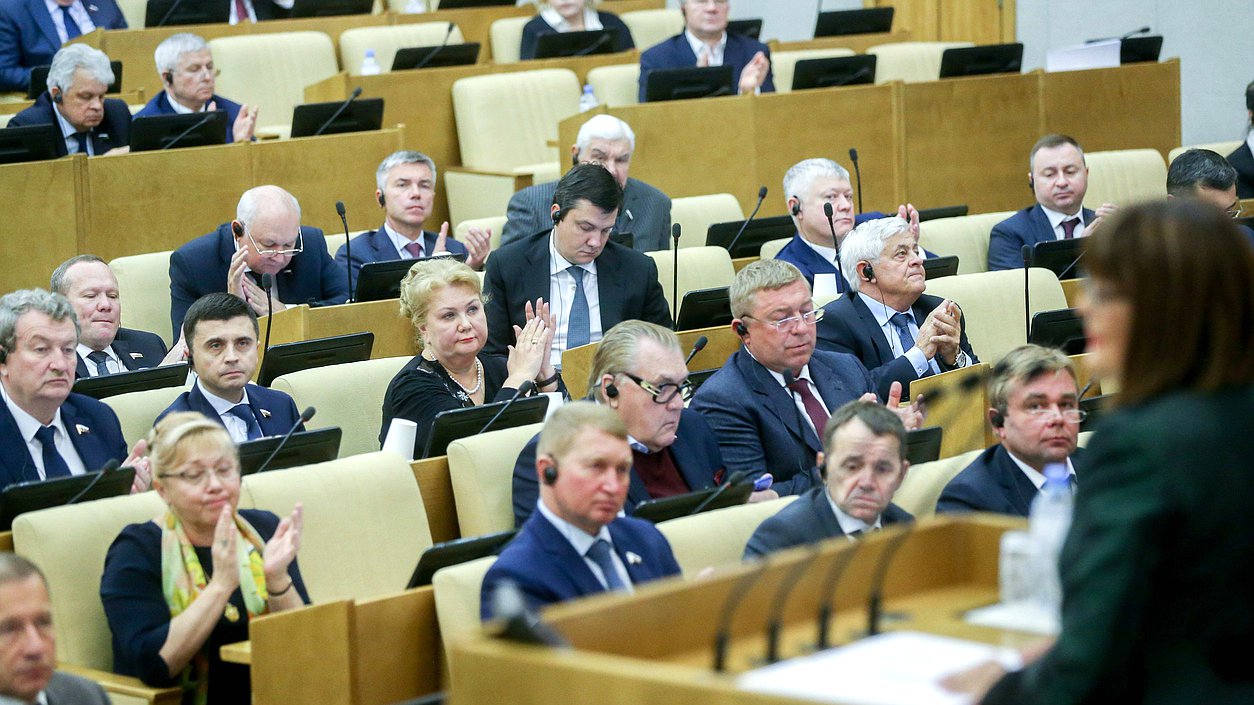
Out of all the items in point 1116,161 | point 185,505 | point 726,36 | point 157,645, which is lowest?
point 157,645

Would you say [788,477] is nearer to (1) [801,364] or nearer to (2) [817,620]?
(1) [801,364]

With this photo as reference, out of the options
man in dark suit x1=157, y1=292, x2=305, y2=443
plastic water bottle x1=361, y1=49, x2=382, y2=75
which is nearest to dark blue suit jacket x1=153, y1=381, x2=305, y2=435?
man in dark suit x1=157, y1=292, x2=305, y2=443

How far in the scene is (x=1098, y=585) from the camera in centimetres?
145

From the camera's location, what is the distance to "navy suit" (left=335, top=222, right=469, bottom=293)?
232 inches

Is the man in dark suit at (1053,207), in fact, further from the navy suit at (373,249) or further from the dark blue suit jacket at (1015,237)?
the navy suit at (373,249)

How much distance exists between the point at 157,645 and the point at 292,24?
5648 mm

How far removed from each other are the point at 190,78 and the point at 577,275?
237 centimetres

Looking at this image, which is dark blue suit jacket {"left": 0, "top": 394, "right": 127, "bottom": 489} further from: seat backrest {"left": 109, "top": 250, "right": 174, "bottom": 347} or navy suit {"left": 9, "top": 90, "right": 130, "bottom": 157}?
navy suit {"left": 9, "top": 90, "right": 130, "bottom": 157}

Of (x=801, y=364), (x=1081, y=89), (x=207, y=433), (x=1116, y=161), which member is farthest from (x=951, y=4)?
(x=207, y=433)

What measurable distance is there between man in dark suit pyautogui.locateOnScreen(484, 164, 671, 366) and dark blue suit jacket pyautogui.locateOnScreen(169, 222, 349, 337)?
84 centimetres

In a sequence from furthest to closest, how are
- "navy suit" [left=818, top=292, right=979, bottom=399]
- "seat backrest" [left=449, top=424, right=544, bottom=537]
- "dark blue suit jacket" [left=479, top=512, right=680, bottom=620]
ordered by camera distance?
1. "navy suit" [left=818, top=292, right=979, bottom=399]
2. "seat backrest" [left=449, top=424, right=544, bottom=537]
3. "dark blue suit jacket" [left=479, top=512, right=680, bottom=620]

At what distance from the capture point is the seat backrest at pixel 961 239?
601 cm

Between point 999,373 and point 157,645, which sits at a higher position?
point 999,373

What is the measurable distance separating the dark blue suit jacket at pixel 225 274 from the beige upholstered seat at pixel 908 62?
3.47m
